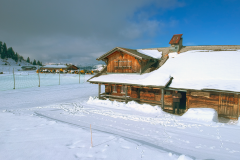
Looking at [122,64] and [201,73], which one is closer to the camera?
[201,73]

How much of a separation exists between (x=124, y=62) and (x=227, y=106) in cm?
1073

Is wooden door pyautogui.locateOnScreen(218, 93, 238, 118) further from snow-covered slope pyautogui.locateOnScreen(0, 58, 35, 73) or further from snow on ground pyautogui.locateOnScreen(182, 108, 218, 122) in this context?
snow-covered slope pyautogui.locateOnScreen(0, 58, 35, 73)

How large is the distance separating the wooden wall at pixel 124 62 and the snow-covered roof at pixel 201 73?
3.22ft

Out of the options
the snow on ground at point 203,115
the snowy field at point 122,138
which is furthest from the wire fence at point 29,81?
the snow on ground at point 203,115

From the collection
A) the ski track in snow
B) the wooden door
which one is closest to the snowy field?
the ski track in snow

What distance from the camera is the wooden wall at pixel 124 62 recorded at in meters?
16.2

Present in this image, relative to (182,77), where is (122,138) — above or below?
below

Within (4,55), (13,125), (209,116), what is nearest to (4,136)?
(13,125)

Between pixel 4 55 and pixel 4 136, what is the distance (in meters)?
184

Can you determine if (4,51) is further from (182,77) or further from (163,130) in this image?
(163,130)

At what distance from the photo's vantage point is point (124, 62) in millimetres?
16812

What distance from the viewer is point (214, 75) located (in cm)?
1177

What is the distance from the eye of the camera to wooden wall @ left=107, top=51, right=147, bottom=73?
1619 centimetres

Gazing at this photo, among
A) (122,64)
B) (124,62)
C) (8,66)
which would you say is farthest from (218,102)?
(8,66)
